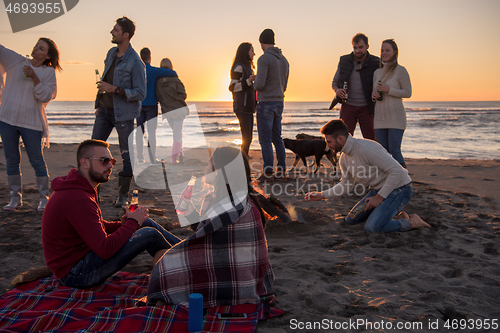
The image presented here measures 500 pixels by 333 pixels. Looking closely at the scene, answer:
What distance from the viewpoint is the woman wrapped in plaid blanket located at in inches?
91.6

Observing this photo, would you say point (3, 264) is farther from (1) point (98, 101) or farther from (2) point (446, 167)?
(2) point (446, 167)

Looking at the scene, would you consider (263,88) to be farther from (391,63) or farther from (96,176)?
(96,176)

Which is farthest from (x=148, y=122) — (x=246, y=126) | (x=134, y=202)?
(x=134, y=202)

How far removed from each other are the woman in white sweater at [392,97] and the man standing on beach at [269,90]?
5.83ft

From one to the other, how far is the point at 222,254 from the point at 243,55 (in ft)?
15.6

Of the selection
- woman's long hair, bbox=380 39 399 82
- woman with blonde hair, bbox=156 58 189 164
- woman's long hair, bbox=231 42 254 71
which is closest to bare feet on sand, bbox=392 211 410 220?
woman's long hair, bbox=380 39 399 82

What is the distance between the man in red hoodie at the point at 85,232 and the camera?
7.89 ft

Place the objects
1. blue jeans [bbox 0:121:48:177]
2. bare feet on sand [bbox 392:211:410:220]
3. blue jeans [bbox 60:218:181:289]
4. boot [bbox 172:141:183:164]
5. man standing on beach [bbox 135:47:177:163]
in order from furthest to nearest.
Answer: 1. boot [bbox 172:141:183:164]
2. man standing on beach [bbox 135:47:177:163]
3. blue jeans [bbox 0:121:48:177]
4. bare feet on sand [bbox 392:211:410:220]
5. blue jeans [bbox 60:218:181:289]

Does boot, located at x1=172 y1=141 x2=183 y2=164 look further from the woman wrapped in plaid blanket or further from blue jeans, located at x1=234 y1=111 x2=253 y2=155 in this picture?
the woman wrapped in plaid blanket

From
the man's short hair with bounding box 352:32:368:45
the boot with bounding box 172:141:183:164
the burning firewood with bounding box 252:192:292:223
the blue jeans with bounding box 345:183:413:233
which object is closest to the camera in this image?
the blue jeans with bounding box 345:183:413:233

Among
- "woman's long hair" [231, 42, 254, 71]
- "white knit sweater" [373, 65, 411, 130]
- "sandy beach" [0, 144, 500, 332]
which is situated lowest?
"sandy beach" [0, 144, 500, 332]

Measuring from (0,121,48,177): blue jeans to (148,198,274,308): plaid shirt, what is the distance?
3.11 m

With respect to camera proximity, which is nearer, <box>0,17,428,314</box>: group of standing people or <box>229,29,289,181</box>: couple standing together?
<box>0,17,428,314</box>: group of standing people

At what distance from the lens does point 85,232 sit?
7.89 ft
